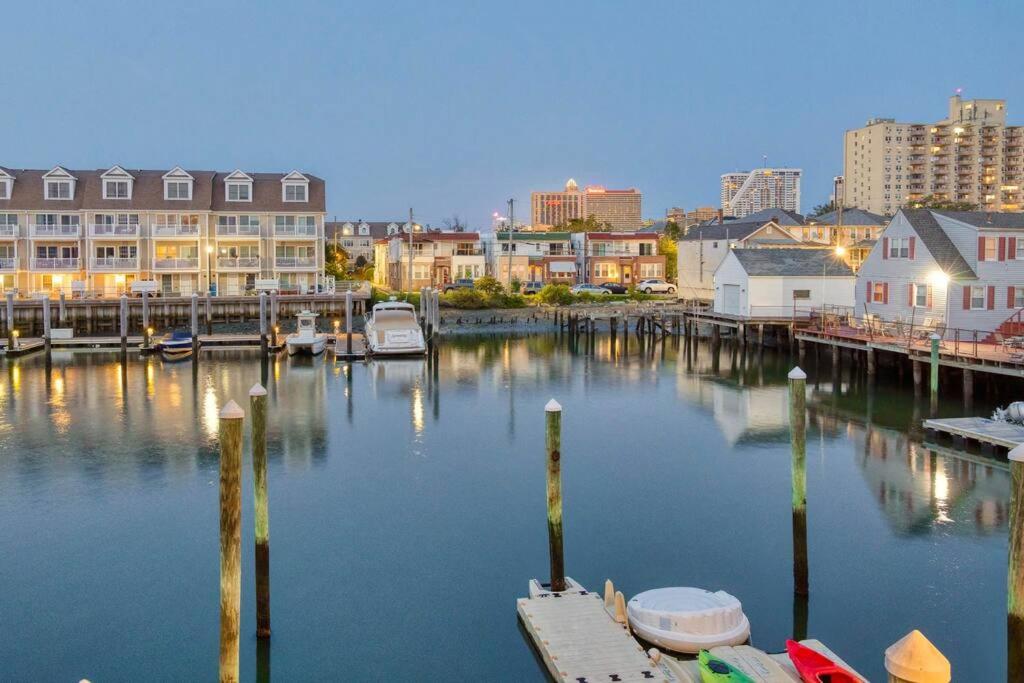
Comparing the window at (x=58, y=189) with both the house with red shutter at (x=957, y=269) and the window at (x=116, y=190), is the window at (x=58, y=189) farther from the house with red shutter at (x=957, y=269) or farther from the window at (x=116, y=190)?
the house with red shutter at (x=957, y=269)

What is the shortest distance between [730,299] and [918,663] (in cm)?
5018

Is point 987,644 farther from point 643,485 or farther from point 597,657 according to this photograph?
point 643,485

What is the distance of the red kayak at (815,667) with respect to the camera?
38.8 ft

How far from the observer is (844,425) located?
1280 inches

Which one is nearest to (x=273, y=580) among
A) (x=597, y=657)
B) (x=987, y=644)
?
(x=597, y=657)

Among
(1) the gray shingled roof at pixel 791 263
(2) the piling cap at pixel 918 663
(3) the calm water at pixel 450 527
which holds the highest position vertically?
(1) the gray shingled roof at pixel 791 263

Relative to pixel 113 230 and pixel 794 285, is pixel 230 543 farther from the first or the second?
pixel 113 230

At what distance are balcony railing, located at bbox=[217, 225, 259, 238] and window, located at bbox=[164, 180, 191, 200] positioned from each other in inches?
148

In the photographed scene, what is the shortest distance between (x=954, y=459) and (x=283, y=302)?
164 feet

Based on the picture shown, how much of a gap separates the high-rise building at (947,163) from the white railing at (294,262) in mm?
125248

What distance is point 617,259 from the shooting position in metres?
91.1

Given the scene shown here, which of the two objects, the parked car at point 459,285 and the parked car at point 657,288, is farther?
the parked car at point 657,288

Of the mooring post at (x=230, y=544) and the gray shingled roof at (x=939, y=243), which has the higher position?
the gray shingled roof at (x=939, y=243)

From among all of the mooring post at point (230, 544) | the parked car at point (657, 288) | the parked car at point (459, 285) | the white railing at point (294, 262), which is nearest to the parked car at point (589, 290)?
the parked car at point (657, 288)
